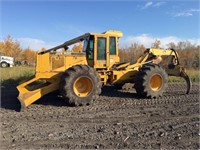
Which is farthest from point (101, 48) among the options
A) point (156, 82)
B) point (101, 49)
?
point (156, 82)

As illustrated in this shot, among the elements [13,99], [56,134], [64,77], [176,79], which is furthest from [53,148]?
[176,79]

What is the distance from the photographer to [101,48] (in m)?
9.78

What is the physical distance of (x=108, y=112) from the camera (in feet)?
25.1

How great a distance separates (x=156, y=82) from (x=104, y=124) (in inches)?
176

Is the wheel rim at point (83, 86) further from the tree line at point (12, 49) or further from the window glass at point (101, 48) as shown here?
the tree line at point (12, 49)

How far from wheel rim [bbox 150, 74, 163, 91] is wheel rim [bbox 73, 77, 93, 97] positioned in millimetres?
2637

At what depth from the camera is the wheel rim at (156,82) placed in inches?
401

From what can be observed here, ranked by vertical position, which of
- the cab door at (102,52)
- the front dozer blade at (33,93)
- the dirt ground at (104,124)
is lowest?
the dirt ground at (104,124)

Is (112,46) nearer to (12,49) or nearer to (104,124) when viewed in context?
(104,124)

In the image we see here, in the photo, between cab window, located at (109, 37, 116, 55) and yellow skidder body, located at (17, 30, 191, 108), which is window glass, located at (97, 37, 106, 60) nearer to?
yellow skidder body, located at (17, 30, 191, 108)

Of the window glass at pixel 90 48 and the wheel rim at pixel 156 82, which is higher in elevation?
the window glass at pixel 90 48

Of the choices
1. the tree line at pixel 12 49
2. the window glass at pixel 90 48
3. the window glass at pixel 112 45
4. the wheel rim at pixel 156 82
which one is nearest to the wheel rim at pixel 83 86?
the window glass at pixel 90 48

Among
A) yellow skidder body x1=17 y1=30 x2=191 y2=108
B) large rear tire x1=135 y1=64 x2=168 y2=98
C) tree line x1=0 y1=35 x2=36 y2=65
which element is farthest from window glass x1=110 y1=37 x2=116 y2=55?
tree line x1=0 y1=35 x2=36 y2=65

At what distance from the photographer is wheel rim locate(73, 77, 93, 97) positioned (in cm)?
869
